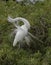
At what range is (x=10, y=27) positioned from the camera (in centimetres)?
354

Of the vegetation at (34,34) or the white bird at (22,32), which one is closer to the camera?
the vegetation at (34,34)

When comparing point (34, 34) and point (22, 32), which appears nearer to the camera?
point (22, 32)

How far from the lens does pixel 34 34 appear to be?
11.0 ft

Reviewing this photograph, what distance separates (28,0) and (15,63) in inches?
53.1

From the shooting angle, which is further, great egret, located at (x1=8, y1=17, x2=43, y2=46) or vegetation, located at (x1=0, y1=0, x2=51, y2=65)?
great egret, located at (x1=8, y1=17, x2=43, y2=46)

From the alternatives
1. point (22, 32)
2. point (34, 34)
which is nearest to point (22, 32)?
point (22, 32)

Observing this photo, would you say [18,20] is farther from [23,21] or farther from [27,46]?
[27,46]

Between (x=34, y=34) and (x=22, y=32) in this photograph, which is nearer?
(x=22, y=32)

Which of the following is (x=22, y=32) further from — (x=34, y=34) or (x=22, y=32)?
(x=34, y=34)

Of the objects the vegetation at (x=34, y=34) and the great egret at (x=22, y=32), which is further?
the great egret at (x=22, y=32)

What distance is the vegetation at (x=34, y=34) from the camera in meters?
Answer: 3.04

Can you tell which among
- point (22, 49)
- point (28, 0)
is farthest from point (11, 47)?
point (28, 0)

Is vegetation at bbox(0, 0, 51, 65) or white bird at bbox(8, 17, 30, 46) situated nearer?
vegetation at bbox(0, 0, 51, 65)

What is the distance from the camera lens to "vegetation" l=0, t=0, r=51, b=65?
3.04 m
